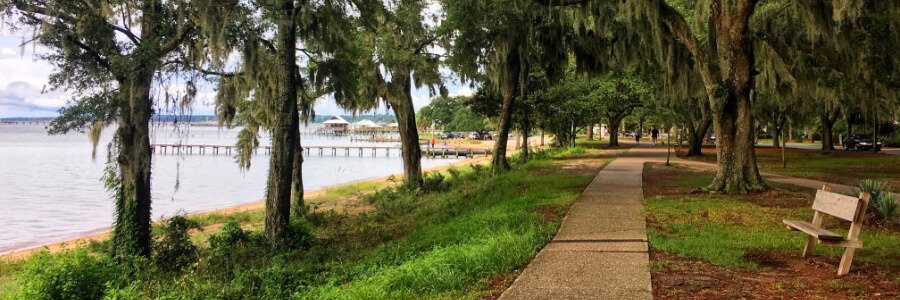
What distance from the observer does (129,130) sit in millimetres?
10234

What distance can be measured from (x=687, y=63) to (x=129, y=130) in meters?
13.7

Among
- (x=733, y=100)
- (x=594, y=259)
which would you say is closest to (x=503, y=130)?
(x=733, y=100)

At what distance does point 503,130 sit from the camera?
19.3m

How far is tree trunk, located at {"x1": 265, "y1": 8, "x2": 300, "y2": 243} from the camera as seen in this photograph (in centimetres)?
1013

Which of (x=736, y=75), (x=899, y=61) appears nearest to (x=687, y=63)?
(x=736, y=75)

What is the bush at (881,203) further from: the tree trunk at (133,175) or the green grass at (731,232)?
the tree trunk at (133,175)

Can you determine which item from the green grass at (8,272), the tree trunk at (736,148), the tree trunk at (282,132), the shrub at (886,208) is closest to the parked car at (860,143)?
the tree trunk at (736,148)

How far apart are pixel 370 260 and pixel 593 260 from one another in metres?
3.55

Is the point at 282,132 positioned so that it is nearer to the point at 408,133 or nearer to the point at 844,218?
the point at 844,218

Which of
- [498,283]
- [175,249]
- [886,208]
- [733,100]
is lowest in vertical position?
[175,249]

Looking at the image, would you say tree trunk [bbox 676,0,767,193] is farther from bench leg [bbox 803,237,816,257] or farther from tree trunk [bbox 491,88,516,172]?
tree trunk [bbox 491,88,516,172]

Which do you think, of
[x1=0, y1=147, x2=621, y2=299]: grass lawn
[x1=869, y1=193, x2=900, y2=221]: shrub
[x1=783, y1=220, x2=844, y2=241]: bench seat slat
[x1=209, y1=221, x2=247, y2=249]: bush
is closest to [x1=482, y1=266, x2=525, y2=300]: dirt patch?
[x1=0, y1=147, x2=621, y2=299]: grass lawn

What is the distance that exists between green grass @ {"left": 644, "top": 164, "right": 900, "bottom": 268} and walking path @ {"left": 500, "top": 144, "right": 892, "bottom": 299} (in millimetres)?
329

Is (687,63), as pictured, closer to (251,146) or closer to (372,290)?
(372,290)
